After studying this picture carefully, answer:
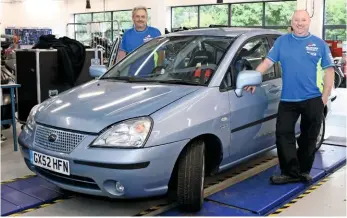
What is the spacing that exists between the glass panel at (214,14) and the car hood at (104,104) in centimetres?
1408

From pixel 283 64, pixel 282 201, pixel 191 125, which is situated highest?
pixel 283 64

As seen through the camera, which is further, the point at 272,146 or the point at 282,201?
the point at 272,146

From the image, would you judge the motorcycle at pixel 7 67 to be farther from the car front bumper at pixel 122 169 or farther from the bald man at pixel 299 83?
the bald man at pixel 299 83

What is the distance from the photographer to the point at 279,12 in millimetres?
15406

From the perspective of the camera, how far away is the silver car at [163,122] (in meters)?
2.73

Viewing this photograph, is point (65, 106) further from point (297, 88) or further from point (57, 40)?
point (57, 40)

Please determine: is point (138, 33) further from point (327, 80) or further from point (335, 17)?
point (335, 17)

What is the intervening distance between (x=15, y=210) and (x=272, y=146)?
2.31 metres

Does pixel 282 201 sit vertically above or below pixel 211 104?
below

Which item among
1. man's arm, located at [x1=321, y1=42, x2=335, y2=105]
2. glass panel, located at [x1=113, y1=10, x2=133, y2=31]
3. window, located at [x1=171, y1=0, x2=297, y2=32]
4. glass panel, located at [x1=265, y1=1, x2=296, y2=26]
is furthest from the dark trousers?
glass panel, located at [x1=113, y1=10, x2=133, y2=31]

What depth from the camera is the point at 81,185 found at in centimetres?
286

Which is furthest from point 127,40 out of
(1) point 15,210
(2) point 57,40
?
(1) point 15,210

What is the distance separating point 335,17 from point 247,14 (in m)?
3.60

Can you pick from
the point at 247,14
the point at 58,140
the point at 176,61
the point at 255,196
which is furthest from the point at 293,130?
the point at 247,14
